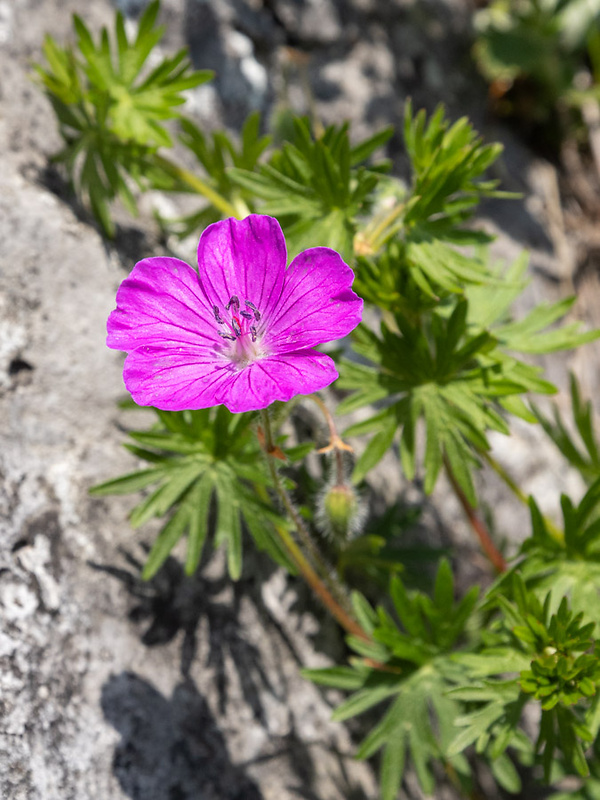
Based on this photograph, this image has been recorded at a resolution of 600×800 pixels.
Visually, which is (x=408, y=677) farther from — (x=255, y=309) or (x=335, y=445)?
(x=255, y=309)

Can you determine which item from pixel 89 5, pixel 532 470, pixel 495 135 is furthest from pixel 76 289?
pixel 495 135

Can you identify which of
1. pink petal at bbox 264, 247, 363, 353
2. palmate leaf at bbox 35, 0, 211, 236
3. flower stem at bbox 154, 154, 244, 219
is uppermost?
palmate leaf at bbox 35, 0, 211, 236

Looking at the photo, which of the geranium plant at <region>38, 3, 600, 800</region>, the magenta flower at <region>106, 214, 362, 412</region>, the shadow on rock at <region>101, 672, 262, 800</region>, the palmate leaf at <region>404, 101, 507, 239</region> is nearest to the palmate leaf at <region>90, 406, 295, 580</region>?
the geranium plant at <region>38, 3, 600, 800</region>

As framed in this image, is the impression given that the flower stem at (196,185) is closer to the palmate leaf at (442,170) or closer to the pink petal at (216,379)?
the palmate leaf at (442,170)

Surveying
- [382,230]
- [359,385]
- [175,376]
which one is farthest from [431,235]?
[175,376]

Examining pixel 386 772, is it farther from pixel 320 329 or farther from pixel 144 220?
pixel 144 220

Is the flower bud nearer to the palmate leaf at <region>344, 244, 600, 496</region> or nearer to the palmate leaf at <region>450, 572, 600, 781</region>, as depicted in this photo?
the palmate leaf at <region>344, 244, 600, 496</region>
